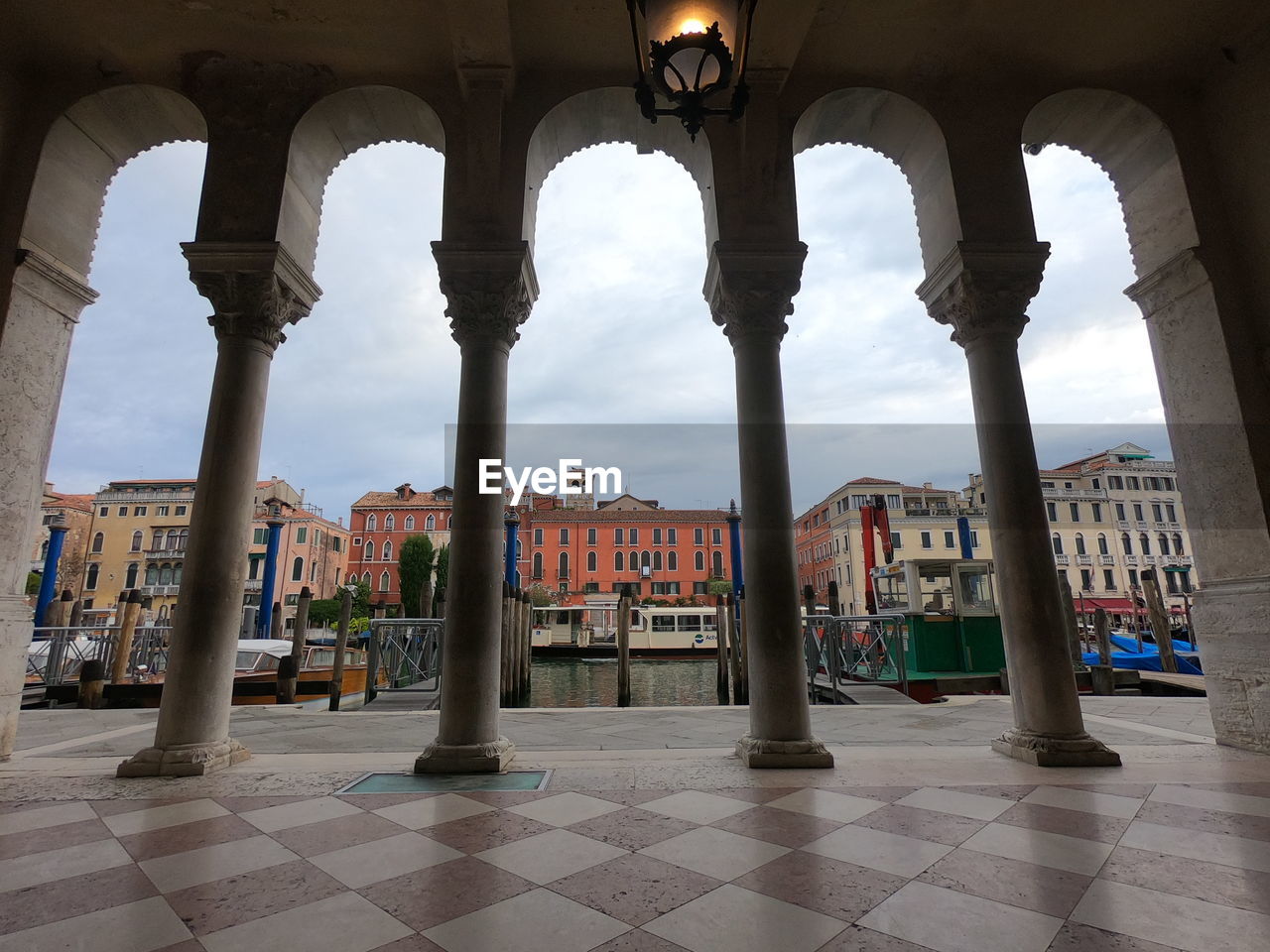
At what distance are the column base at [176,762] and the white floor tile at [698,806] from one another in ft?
9.05

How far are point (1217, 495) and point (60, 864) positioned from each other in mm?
6813

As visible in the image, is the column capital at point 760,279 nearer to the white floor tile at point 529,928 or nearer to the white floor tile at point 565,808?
the white floor tile at point 565,808

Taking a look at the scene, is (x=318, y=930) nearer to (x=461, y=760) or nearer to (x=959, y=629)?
(x=461, y=760)

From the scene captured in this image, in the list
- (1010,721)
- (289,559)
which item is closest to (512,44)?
(1010,721)

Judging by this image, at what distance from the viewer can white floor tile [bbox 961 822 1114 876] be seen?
7.61 ft

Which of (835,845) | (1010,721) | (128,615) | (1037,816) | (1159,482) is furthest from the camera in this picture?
(1159,482)

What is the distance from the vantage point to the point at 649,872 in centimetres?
228

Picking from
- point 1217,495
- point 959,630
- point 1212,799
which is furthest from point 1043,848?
point 959,630

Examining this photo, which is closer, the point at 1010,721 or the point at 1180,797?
the point at 1180,797

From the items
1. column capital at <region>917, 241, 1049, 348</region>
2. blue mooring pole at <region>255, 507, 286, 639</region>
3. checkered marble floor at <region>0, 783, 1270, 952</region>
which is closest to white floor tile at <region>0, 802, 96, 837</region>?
checkered marble floor at <region>0, 783, 1270, 952</region>

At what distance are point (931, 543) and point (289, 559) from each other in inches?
1691

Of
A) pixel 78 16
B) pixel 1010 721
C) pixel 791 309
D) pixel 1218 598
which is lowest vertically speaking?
pixel 1010 721

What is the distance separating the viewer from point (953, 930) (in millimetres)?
1831

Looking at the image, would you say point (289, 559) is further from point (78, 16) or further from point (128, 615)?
point (78, 16)
